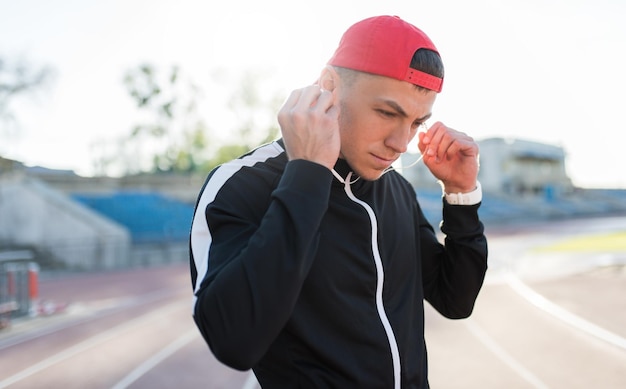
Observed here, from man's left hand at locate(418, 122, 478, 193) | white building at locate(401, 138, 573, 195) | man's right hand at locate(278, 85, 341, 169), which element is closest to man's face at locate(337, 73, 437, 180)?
→ man's right hand at locate(278, 85, 341, 169)

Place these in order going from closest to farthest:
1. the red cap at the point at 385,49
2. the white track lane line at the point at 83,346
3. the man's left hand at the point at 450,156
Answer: the red cap at the point at 385,49, the man's left hand at the point at 450,156, the white track lane line at the point at 83,346

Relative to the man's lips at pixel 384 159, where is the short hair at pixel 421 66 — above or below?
above

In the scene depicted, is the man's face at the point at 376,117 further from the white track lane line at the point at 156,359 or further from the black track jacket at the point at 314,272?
the white track lane line at the point at 156,359

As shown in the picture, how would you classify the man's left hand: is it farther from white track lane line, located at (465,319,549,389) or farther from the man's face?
white track lane line, located at (465,319,549,389)

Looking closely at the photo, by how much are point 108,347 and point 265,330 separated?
777 centimetres

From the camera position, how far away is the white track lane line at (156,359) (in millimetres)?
6086

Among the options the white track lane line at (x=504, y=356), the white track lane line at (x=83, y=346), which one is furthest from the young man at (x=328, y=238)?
the white track lane line at (x=83, y=346)

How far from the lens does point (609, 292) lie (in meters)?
10.2

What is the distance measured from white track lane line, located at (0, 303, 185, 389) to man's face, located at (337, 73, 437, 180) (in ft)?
22.8

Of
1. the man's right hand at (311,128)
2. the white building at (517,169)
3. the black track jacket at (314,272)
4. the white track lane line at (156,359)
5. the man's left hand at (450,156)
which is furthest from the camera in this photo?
the white building at (517,169)

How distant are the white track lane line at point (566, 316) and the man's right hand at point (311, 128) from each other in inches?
285

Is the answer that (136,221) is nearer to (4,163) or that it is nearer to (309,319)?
(4,163)

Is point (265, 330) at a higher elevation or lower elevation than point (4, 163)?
higher

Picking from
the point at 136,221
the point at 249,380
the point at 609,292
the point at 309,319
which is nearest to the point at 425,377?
the point at 309,319
